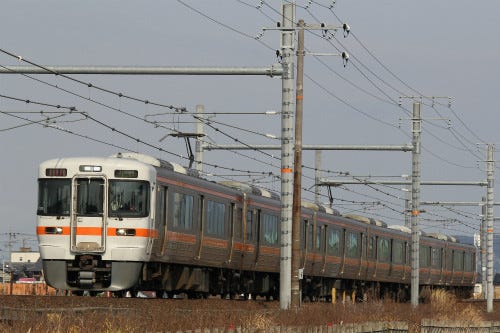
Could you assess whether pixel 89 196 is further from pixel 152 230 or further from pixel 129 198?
pixel 152 230

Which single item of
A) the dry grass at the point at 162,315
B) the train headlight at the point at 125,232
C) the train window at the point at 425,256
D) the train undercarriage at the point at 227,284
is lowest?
the dry grass at the point at 162,315

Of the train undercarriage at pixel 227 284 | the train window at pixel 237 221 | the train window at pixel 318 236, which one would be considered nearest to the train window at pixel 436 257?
the train undercarriage at pixel 227 284

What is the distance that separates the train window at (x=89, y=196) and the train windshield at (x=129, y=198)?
0.26 metres

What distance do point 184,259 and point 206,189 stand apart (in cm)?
227

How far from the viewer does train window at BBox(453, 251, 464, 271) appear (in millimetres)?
67787

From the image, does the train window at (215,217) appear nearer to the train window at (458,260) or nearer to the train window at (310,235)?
the train window at (310,235)

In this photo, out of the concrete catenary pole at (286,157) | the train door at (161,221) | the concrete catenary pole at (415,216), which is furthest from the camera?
the concrete catenary pole at (415,216)

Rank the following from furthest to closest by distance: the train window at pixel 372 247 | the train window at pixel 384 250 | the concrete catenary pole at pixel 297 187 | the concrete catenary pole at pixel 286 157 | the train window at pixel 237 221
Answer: the train window at pixel 384 250 → the train window at pixel 372 247 → the train window at pixel 237 221 → the concrete catenary pole at pixel 297 187 → the concrete catenary pole at pixel 286 157

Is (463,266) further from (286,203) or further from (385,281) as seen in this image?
(286,203)

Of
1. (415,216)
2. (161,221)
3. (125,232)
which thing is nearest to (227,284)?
(161,221)

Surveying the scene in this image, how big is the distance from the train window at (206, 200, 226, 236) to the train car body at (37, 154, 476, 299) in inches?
1.1

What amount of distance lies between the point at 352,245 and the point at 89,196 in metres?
22.1

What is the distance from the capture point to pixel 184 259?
3091cm

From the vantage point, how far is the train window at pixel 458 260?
67.8m
